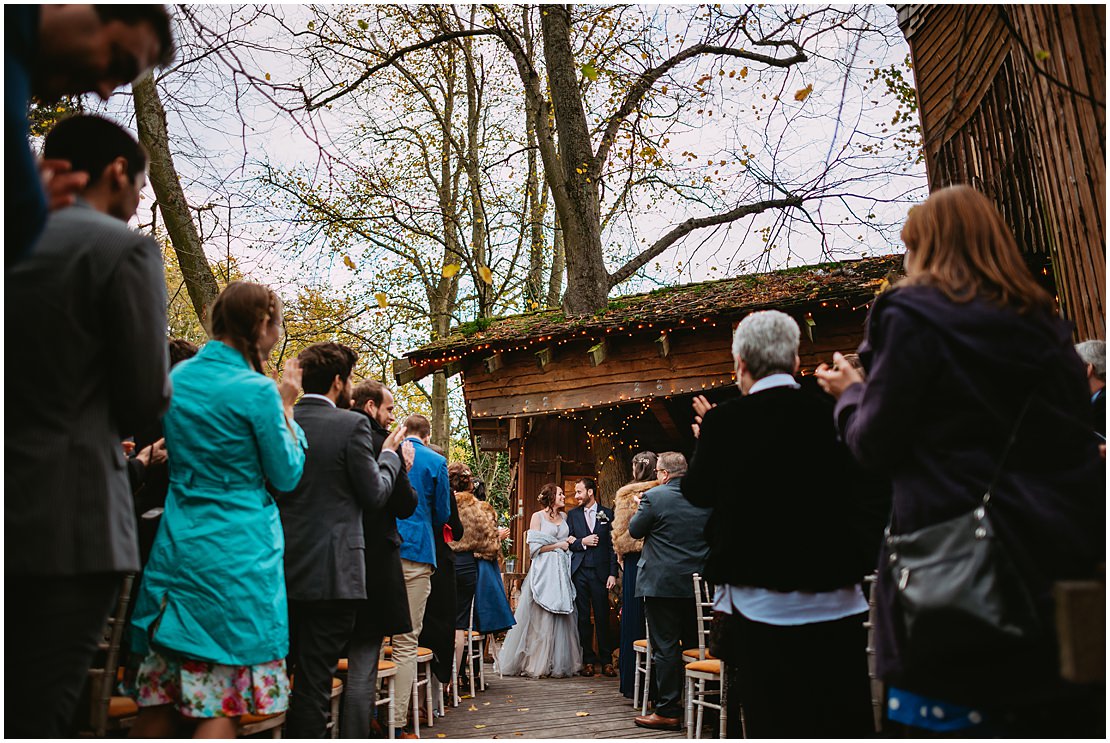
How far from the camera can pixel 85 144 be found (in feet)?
7.43

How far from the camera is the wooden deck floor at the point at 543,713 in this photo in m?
6.39

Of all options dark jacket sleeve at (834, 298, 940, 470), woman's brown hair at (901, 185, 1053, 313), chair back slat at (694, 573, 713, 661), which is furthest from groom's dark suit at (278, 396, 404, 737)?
chair back slat at (694, 573, 713, 661)

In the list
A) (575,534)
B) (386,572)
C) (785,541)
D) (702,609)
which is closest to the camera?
(785,541)

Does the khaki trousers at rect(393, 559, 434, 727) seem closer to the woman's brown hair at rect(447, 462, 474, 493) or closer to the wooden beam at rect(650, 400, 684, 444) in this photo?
the woman's brown hair at rect(447, 462, 474, 493)

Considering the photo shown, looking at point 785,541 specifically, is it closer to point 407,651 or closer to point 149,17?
point 149,17

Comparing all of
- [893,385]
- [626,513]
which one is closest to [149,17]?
[893,385]

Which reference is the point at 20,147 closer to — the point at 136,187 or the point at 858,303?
the point at 136,187

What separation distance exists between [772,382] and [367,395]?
2.85 m

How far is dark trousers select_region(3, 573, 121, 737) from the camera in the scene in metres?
1.87

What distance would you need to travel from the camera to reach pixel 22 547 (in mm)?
1874

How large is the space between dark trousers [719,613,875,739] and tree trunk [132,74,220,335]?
6.04 meters

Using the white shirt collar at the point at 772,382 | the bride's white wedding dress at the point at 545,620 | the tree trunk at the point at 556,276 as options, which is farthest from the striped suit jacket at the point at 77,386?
the tree trunk at the point at 556,276

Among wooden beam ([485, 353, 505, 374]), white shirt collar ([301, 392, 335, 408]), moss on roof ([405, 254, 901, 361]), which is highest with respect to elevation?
moss on roof ([405, 254, 901, 361])

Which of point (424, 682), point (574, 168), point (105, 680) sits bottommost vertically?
point (424, 682)
